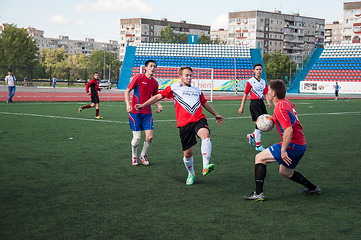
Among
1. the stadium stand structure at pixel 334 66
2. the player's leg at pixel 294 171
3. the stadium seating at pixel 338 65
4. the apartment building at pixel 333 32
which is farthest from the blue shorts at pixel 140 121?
the apartment building at pixel 333 32

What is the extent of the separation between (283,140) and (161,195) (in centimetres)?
187

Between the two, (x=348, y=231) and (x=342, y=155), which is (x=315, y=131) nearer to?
(x=342, y=155)

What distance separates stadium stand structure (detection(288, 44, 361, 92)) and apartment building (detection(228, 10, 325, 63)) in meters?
61.3

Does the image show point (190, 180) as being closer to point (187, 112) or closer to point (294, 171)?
point (187, 112)

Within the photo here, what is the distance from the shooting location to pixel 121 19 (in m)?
142

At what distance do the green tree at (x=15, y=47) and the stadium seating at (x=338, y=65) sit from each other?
4592 centimetres

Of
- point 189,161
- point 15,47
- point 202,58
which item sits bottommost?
point 189,161

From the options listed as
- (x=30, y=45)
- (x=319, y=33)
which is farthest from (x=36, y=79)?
(x=319, y=33)

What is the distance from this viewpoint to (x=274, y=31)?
408 ft

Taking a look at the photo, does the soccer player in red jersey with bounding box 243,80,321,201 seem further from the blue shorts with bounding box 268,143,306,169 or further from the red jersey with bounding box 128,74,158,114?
the red jersey with bounding box 128,74,158,114

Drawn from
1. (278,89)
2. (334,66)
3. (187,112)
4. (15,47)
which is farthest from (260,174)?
(15,47)

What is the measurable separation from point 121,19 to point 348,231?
145m

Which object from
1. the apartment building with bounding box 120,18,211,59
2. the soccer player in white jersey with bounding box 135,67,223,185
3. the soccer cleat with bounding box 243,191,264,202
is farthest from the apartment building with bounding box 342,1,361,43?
the soccer cleat with bounding box 243,191,264,202

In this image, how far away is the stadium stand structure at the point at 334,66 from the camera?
5269 cm
